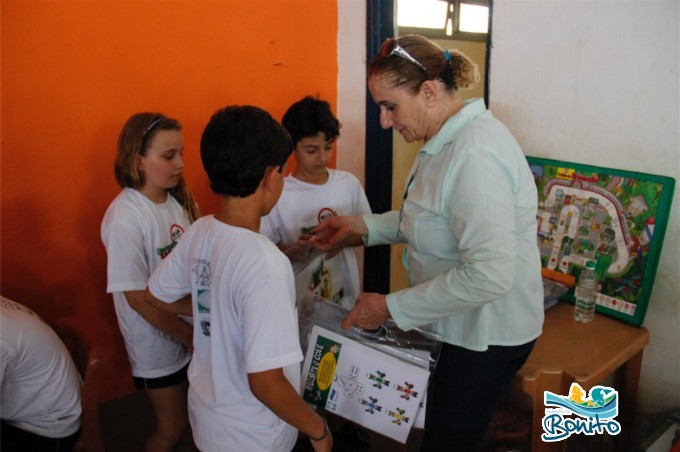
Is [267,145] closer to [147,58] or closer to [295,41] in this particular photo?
[147,58]

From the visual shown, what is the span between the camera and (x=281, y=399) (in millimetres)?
1079

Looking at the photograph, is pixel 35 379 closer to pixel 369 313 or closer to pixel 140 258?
pixel 140 258

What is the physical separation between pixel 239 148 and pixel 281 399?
517 mm

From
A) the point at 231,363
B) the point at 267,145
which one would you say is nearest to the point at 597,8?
the point at 267,145

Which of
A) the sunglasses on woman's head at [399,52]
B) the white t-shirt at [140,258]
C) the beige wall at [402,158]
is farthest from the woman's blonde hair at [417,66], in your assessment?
the beige wall at [402,158]

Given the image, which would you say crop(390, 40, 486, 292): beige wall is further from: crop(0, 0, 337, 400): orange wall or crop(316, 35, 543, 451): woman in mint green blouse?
crop(316, 35, 543, 451): woman in mint green blouse

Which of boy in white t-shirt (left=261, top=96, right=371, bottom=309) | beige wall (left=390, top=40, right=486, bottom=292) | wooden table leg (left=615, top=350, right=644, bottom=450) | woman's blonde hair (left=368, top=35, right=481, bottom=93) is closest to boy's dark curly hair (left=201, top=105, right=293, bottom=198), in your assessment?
woman's blonde hair (left=368, top=35, right=481, bottom=93)

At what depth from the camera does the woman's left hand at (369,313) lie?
A: 4.18 ft

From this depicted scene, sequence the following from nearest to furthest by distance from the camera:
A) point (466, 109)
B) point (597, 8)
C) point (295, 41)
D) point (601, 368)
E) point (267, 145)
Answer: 1. point (267, 145)
2. point (466, 109)
3. point (601, 368)
4. point (597, 8)
5. point (295, 41)

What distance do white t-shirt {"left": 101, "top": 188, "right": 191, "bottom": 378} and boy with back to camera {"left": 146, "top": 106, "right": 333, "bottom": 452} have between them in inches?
18.2

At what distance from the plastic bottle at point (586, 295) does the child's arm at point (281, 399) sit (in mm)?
1077

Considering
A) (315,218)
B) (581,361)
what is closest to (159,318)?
(315,218)

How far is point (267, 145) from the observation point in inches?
43.9

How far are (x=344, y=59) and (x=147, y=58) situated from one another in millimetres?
1027
